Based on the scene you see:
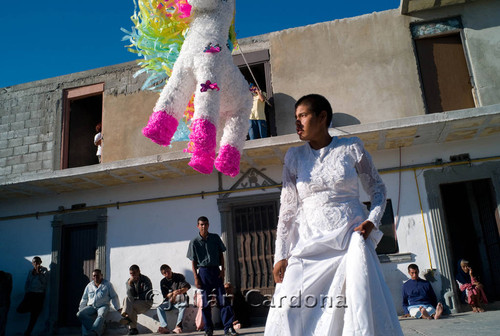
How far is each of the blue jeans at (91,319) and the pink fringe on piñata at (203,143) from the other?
5.96m

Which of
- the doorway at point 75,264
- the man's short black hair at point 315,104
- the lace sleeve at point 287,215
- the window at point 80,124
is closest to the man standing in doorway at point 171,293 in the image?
the doorway at point 75,264

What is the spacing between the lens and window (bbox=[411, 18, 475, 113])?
7.91 m

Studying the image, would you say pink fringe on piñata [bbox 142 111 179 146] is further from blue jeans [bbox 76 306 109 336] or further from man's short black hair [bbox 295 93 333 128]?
blue jeans [bbox 76 306 109 336]

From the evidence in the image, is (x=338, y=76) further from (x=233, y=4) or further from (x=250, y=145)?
(x=233, y=4)

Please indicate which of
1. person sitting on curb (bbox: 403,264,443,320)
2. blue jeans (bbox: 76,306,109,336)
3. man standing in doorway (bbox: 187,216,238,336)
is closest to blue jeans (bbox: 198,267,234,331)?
man standing in doorway (bbox: 187,216,238,336)

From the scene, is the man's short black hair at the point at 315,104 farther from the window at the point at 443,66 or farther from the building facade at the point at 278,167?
the window at the point at 443,66

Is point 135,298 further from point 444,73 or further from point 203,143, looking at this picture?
point 444,73

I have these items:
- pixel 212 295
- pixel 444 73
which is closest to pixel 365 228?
pixel 212 295

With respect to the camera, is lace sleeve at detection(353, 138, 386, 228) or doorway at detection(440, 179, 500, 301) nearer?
lace sleeve at detection(353, 138, 386, 228)

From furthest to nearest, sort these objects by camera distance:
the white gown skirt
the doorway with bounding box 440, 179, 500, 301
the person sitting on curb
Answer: the doorway with bounding box 440, 179, 500, 301 → the person sitting on curb → the white gown skirt

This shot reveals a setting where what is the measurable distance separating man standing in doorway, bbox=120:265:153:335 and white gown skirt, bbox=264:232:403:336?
602cm

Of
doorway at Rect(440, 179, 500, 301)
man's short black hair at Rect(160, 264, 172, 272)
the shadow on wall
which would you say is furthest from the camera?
doorway at Rect(440, 179, 500, 301)

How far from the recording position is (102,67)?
9.98 meters

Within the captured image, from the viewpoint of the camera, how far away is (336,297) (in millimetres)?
2070
